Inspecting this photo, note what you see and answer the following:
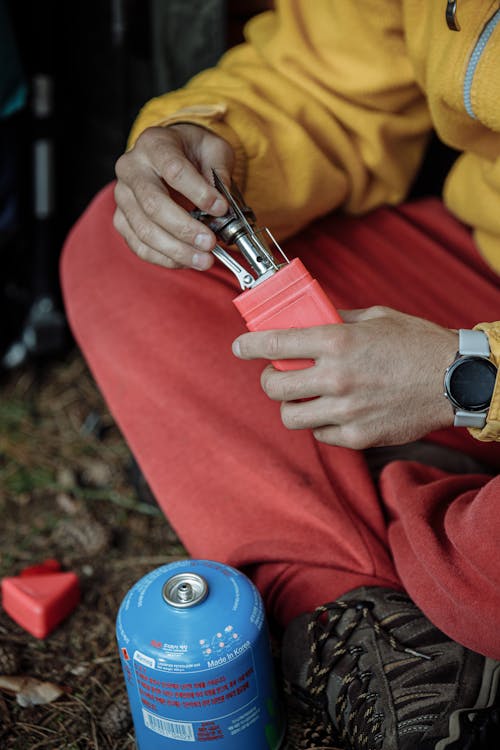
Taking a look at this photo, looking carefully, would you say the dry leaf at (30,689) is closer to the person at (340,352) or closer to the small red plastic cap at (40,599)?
the small red plastic cap at (40,599)

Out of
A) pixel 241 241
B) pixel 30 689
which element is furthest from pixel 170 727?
pixel 241 241

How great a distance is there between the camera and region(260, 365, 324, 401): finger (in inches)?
34.0

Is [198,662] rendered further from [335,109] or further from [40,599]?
[335,109]

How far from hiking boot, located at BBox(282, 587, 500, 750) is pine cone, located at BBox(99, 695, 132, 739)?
0.23 m

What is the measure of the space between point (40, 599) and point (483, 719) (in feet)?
2.15

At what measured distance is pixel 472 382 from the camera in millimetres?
861

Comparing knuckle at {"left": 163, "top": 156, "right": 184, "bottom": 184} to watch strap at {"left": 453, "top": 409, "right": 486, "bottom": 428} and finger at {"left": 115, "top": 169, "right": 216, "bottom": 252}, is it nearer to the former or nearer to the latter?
finger at {"left": 115, "top": 169, "right": 216, "bottom": 252}

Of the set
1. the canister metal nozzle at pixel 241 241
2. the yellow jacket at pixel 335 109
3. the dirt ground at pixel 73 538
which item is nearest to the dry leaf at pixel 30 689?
the dirt ground at pixel 73 538

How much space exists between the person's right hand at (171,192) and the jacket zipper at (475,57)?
12.7 inches

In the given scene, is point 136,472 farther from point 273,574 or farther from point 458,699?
point 458,699

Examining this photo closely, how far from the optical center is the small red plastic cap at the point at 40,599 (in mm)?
1202

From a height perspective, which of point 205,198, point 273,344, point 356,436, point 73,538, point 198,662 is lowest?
point 73,538

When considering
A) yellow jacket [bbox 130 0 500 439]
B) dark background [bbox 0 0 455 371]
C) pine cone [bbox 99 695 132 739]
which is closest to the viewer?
pine cone [bbox 99 695 132 739]

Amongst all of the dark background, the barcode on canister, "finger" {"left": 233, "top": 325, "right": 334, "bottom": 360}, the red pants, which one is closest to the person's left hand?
"finger" {"left": 233, "top": 325, "right": 334, "bottom": 360}
